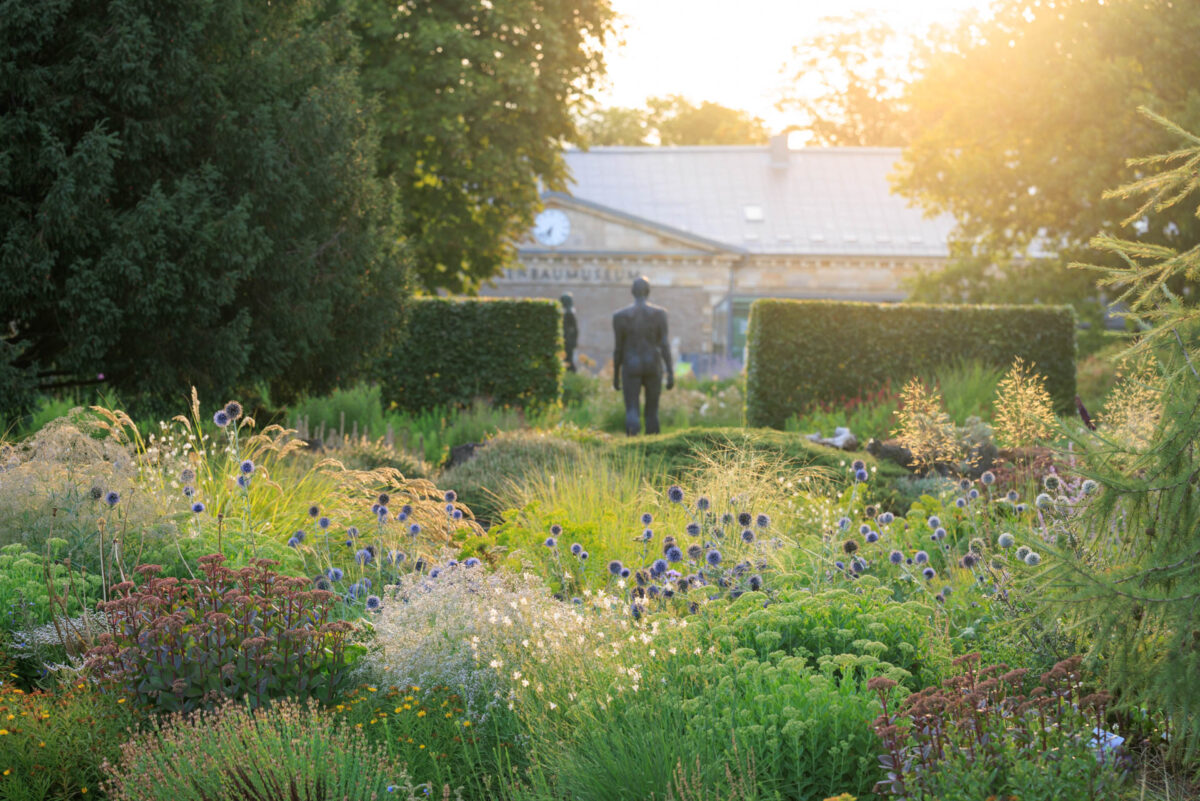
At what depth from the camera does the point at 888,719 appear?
3.15 meters

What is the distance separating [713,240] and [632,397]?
2473 centimetres

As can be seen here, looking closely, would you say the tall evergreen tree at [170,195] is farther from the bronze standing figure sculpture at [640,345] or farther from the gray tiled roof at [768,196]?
the gray tiled roof at [768,196]

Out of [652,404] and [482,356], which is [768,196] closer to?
[482,356]

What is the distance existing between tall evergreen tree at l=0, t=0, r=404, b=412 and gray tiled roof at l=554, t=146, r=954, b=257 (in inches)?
1118

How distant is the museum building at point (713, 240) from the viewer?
3709 centimetres

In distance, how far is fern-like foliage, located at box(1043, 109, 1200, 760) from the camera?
9.54ft

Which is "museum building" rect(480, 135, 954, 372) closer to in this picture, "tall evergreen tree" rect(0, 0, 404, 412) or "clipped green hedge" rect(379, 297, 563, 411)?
"clipped green hedge" rect(379, 297, 563, 411)

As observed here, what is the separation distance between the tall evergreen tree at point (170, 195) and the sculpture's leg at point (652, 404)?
4463mm

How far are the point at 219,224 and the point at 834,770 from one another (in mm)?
7055

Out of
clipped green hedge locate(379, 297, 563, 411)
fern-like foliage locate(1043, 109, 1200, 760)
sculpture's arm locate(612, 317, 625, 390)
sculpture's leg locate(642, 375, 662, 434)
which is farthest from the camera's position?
clipped green hedge locate(379, 297, 563, 411)

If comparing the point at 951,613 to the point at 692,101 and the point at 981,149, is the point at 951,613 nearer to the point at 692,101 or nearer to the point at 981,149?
the point at 981,149

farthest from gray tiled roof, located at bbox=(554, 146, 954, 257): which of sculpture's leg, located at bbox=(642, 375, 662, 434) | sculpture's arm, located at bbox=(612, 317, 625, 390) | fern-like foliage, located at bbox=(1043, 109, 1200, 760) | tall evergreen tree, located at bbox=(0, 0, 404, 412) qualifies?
fern-like foliage, located at bbox=(1043, 109, 1200, 760)

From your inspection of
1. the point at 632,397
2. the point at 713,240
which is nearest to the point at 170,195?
the point at 632,397

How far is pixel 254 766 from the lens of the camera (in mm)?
3176
